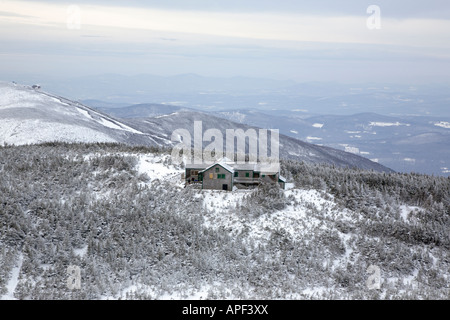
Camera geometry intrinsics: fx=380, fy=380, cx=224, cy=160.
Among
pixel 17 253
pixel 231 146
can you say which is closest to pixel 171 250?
pixel 17 253

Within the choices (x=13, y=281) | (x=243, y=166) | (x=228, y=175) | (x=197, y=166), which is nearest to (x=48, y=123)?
(x=197, y=166)

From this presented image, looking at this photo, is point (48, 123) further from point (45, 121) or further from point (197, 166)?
point (197, 166)

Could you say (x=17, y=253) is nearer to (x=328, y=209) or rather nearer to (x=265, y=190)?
(x=265, y=190)

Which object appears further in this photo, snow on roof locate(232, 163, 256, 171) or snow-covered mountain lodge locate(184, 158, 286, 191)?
snow on roof locate(232, 163, 256, 171)

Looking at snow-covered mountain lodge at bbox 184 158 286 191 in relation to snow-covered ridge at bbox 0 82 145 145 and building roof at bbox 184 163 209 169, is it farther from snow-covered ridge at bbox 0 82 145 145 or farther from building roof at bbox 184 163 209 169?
snow-covered ridge at bbox 0 82 145 145

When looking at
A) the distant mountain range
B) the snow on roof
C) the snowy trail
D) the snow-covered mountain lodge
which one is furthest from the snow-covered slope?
the snowy trail

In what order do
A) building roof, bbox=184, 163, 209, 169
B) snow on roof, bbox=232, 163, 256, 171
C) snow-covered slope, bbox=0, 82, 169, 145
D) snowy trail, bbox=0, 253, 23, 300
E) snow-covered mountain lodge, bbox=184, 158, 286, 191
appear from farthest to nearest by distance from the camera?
snow-covered slope, bbox=0, 82, 169, 145 < snow on roof, bbox=232, 163, 256, 171 < building roof, bbox=184, 163, 209, 169 < snow-covered mountain lodge, bbox=184, 158, 286, 191 < snowy trail, bbox=0, 253, 23, 300
